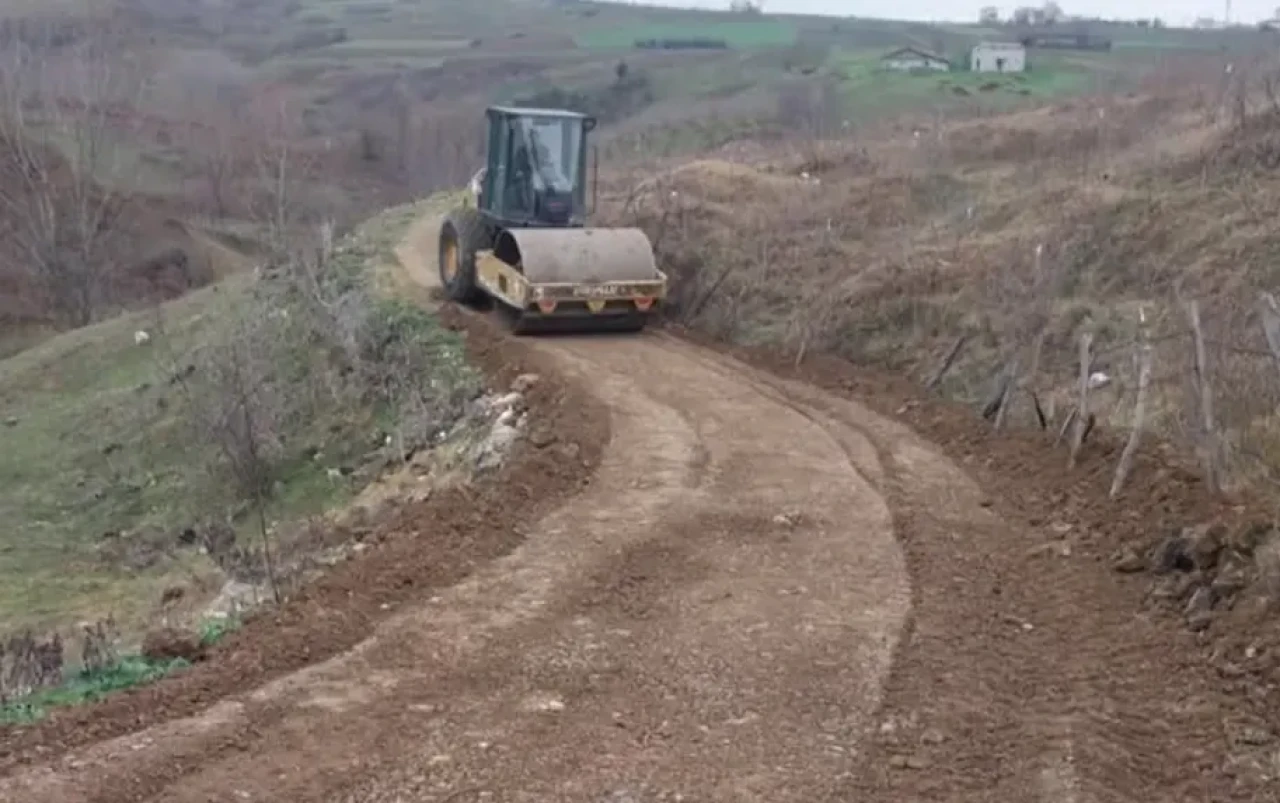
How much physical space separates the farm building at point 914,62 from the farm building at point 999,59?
4.58 feet

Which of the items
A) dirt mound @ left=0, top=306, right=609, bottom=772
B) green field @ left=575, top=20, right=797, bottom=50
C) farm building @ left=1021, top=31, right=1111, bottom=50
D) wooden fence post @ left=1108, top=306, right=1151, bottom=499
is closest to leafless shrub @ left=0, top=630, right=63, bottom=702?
dirt mound @ left=0, top=306, right=609, bottom=772

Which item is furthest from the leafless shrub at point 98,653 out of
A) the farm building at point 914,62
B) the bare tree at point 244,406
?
the farm building at point 914,62

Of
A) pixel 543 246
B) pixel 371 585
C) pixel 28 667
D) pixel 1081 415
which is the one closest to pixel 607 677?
pixel 371 585

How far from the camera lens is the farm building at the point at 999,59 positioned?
70938 mm

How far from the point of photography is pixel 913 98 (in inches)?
2462

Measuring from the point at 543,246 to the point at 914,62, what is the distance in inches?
2381

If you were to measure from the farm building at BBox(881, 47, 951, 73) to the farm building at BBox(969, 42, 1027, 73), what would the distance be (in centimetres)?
140

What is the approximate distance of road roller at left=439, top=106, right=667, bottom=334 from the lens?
1820 cm

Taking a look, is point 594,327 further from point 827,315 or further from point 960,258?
point 960,258

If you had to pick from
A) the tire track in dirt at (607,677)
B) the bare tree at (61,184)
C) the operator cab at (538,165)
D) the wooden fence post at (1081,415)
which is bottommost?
the bare tree at (61,184)

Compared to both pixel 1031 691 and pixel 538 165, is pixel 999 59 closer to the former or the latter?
pixel 538 165

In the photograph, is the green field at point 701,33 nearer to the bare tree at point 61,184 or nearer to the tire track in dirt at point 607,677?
the bare tree at point 61,184

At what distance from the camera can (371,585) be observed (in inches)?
381

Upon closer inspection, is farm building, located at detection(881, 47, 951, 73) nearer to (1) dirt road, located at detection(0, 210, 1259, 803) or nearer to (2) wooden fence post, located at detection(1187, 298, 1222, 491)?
(2) wooden fence post, located at detection(1187, 298, 1222, 491)
